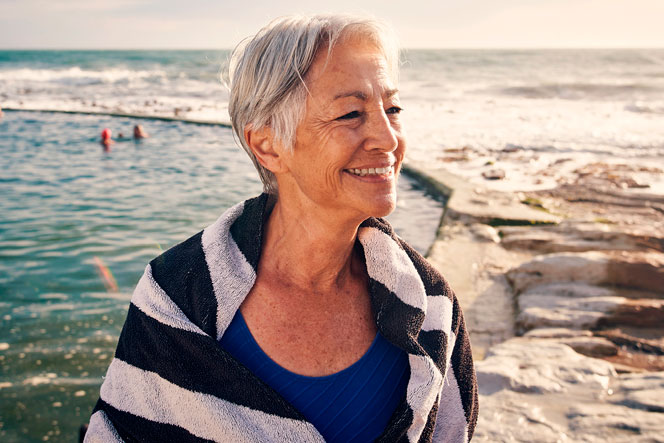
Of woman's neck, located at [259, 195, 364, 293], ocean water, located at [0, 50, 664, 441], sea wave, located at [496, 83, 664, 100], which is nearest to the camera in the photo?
woman's neck, located at [259, 195, 364, 293]

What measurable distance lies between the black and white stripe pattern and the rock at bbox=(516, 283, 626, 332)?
2.23m

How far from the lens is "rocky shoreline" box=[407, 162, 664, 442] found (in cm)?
248

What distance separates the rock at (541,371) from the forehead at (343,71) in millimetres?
1923

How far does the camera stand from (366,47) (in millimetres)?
1498

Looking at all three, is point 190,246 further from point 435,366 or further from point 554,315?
point 554,315

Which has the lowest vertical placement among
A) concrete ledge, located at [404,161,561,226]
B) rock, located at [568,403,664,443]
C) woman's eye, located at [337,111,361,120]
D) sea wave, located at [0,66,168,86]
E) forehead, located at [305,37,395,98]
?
sea wave, located at [0,66,168,86]

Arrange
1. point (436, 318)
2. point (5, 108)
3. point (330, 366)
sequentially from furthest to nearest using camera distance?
point (5, 108)
point (436, 318)
point (330, 366)

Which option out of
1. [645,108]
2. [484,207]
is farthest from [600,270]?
[645,108]

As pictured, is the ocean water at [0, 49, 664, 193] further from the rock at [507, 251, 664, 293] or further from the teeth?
the rock at [507, 251, 664, 293]

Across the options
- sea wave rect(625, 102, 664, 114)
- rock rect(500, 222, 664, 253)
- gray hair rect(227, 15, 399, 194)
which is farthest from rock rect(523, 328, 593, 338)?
sea wave rect(625, 102, 664, 114)

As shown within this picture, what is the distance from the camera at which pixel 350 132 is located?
147 centimetres

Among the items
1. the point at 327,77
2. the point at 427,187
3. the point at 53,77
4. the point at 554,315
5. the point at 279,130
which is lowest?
the point at 53,77

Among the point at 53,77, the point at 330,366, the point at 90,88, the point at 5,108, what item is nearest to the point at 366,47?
the point at 330,366

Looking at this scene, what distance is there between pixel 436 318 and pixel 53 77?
144ft
